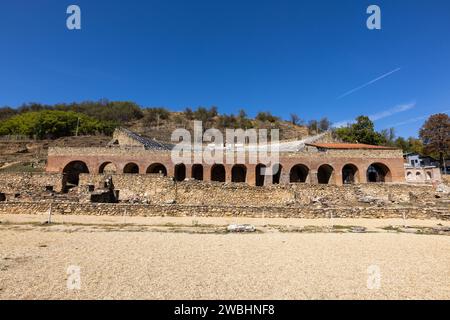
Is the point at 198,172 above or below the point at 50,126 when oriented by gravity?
below

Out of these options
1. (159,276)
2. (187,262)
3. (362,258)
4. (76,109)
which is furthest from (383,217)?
(76,109)

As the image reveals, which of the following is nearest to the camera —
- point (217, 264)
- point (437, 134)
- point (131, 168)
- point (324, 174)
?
point (217, 264)

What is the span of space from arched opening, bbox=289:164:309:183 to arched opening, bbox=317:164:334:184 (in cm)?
217

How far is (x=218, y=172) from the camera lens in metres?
35.3

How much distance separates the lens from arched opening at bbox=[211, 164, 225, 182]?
35.1 meters

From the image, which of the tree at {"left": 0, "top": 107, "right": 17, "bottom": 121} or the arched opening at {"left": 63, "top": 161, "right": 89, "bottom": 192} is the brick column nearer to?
the arched opening at {"left": 63, "top": 161, "right": 89, "bottom": 192}

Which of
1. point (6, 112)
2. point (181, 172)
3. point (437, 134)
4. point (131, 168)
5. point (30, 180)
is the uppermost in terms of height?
point (6, 112)

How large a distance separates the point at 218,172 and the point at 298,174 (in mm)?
11248

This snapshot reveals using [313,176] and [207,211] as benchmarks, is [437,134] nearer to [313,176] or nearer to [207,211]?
[313,176]

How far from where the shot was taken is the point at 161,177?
24250 mm

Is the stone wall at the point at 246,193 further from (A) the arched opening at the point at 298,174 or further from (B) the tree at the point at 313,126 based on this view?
(B) the tree at the point at 313,126

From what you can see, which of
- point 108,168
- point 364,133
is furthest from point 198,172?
point 364,133

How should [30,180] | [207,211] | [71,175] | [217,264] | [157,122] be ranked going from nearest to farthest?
[217,264] < [207,211] < [30,180] < [71,175] < [157,122]
